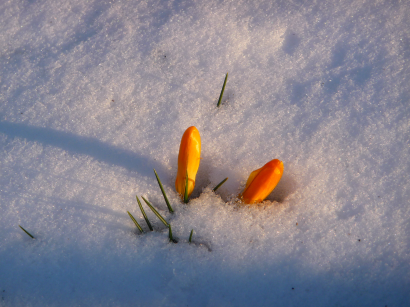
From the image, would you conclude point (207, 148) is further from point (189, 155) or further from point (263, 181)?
point (263, 181)

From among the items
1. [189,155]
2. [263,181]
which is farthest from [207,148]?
[263,181]

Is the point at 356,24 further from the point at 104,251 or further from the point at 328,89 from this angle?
the point at 104,251

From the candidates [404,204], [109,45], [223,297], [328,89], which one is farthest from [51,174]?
[404,204]

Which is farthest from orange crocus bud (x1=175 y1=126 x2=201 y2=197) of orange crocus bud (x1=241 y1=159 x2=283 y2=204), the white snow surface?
orange crocus bud (x1=241 y1=159 x2=283 y2=204)

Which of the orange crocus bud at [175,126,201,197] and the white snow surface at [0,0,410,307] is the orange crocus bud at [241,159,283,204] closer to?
the white snow surface at [0,0,410,307]
